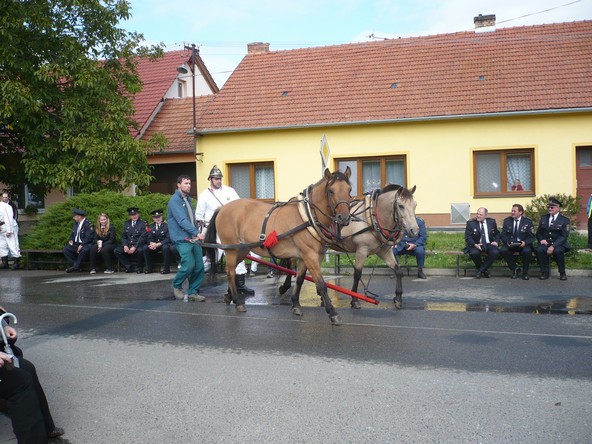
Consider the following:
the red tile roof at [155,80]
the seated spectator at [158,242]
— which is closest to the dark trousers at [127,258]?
the seated spectator at [158,242]

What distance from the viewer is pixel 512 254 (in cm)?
1316

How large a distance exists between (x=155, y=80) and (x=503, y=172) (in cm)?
1543

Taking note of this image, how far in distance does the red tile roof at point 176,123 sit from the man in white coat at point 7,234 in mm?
7118

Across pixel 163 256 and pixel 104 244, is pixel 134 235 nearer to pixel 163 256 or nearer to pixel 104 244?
pixel 163 256

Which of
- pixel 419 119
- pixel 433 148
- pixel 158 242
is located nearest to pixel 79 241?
pixel 158 242

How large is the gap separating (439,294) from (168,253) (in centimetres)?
697

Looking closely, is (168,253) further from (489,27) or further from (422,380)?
(489,27)

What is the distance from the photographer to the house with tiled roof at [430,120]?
63.4 ft

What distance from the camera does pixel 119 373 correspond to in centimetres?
618

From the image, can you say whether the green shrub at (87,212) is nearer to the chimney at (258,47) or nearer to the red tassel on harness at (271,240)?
the red tassel on harness at (271,240)

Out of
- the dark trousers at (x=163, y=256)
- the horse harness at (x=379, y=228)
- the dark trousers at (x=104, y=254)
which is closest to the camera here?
the horse harness at (x=379, y=228)

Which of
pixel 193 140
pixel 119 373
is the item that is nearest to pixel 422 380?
pixel 119 373

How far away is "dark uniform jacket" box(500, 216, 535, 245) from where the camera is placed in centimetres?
1290

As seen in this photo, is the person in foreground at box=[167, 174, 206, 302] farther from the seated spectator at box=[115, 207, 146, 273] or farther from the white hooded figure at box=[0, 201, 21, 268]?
the white hooded figure at box=[0, 201, 21, 268]
